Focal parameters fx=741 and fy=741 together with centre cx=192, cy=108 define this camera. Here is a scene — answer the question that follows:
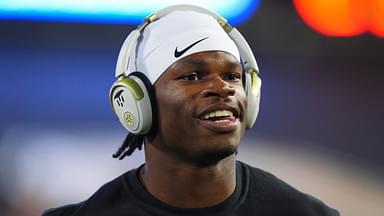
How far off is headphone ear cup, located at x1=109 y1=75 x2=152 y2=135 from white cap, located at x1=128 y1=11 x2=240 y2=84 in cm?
3

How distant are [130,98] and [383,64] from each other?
1.61m

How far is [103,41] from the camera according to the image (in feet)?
7.55

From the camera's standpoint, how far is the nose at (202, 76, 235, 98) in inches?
38.5

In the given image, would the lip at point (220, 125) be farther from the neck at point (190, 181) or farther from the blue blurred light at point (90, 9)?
the blue blurred light at point (90, 9)

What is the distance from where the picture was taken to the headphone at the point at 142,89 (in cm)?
102

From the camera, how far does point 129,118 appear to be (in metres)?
1.04

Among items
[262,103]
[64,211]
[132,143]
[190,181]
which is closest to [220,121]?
[190,181]

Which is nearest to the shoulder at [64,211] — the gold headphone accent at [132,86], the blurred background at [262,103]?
the gold headphone accent at [132,86]

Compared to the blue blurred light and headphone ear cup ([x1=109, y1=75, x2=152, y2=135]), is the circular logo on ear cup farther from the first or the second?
the blue blurred light

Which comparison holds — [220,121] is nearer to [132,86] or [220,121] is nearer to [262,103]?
[132,86]

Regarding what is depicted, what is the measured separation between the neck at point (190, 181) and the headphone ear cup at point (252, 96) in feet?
0.20

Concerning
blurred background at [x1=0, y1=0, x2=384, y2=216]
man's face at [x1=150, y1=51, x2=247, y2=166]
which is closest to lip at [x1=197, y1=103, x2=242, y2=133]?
man's face at [x1=150, y1=51, x2=247, y2=166]

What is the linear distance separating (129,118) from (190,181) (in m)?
0.12

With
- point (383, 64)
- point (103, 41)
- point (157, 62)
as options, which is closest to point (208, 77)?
point (157, 62)
